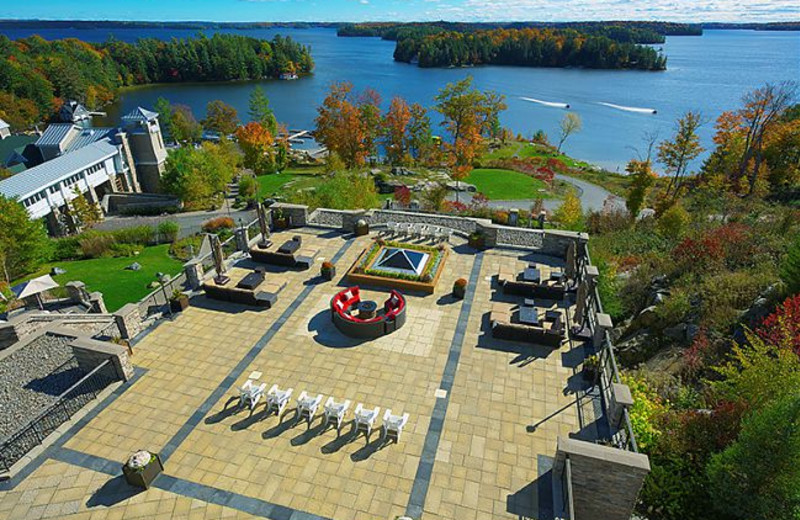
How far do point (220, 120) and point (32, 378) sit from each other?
3431 inches

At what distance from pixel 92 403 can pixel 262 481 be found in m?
6.55

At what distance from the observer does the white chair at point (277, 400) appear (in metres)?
13.5

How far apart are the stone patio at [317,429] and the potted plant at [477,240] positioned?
4915mm

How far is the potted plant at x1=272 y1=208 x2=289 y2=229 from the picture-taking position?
25312 mm

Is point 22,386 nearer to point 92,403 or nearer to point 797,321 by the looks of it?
point 92,403

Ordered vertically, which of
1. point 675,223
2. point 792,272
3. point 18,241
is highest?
point 792,272

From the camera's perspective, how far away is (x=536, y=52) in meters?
175

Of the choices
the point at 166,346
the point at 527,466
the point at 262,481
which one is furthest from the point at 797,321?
the point at 166,346

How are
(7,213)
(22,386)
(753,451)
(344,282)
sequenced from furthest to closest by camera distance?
(7,213), (344,282), (22,386), (753,451)

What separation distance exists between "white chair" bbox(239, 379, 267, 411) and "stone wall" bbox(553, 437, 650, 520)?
28.6 ft

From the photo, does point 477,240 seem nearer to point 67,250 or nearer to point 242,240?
point 242,240

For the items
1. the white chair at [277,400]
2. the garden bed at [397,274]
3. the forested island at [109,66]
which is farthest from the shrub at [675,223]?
the forested island at [109,66]

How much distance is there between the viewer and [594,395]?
1414 centimetres

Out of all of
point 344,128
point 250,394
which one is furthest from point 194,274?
point 344,128
